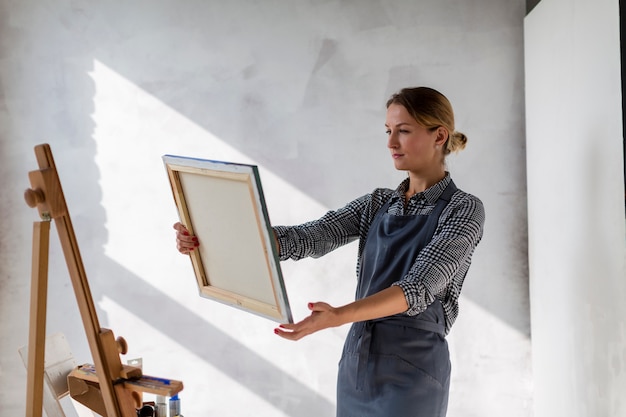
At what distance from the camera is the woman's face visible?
7.22 feet

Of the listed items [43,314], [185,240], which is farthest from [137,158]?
[43,314]

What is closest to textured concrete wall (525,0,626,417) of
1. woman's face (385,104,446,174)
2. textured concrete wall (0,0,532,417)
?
textured concrete wall (0,0,532,417)

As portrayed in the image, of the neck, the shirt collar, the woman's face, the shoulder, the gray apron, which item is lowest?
the gray apron

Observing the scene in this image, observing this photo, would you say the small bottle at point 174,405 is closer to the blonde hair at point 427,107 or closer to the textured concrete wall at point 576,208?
the blonde hair at point 427,107

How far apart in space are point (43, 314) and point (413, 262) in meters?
1.11

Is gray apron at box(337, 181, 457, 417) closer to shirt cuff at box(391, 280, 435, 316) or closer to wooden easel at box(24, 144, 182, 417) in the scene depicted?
shirt cuff at box(391, 280, 435, 316)

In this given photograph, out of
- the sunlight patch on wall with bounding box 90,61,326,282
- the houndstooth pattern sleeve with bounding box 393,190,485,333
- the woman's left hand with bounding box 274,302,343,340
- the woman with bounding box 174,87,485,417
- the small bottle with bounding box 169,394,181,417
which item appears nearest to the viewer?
the woman's left hand with bounding box 274,302,343,340

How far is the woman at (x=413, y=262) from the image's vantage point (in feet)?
6.90

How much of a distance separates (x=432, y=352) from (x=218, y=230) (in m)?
0.77

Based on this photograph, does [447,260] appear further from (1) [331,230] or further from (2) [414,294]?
(1) [331,230]

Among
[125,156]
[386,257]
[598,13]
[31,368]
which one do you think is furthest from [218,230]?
[125,156]

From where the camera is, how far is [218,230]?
221cm

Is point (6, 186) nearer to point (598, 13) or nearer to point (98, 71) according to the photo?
point (98, 71)

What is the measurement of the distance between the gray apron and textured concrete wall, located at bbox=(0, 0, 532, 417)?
3.71 ft
